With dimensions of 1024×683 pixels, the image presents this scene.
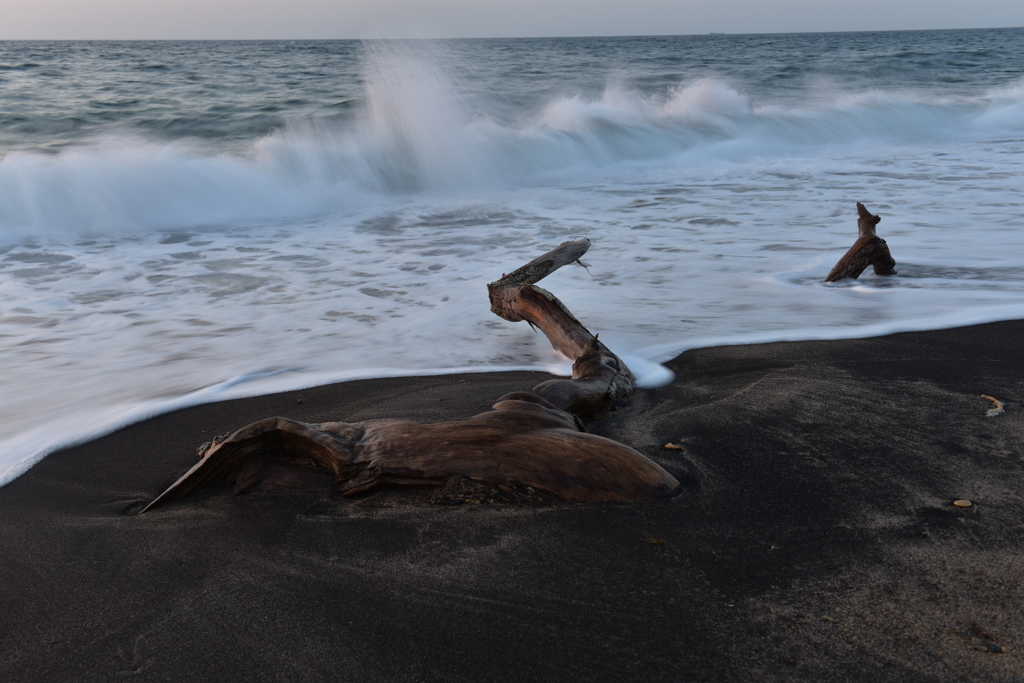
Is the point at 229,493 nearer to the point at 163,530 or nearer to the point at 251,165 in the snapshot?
the point at 163,530

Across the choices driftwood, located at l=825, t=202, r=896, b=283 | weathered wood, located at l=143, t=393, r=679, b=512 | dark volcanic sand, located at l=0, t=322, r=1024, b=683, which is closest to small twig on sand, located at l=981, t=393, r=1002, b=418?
dark volcanic sand, located at l=0, t=322, r=1024, b=683

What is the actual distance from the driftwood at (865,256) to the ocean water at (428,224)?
0.35 feet

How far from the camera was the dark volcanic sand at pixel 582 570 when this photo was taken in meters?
1.53

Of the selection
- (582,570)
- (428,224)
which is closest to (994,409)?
(582,570)

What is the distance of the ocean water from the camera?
3902 millimetres

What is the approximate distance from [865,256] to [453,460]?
12.2ft

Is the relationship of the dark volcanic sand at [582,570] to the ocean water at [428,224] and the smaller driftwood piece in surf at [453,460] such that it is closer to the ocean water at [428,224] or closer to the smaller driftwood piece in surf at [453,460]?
the smaller driftwood piece in surf at [453,460]

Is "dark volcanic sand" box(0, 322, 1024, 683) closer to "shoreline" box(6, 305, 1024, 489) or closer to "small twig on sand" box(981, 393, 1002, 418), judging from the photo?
"small twig on sand" box(981, 393, 1002, 418)

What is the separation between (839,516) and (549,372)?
1693 mm

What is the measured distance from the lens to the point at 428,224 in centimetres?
801

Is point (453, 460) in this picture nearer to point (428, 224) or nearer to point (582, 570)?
point (582, 570)

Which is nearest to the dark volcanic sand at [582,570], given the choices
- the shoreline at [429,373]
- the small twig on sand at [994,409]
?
the small twig on sand at [994,409]

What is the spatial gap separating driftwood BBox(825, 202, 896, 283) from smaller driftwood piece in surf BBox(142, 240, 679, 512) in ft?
10.4

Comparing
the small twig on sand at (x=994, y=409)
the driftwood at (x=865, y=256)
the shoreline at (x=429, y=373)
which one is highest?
the driftwood at (x=865, y=256)
